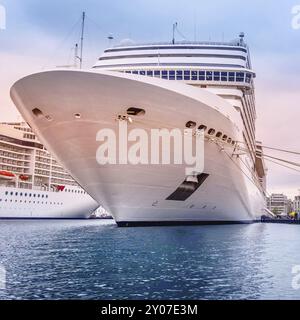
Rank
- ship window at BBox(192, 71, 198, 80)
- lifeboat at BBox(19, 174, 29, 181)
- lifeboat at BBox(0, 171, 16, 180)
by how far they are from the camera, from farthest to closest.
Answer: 1. lifeboat at BBox(19, 174, 29, 181)
2. lifeboat at BBox(0, 171, 16, 180)
3. ship window at BBox(192, 71, 198, 80)

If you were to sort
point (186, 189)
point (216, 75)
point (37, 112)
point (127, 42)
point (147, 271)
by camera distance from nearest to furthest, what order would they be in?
point (147, 271), point (37, 112), point (186, 189), point (216, 75), point (127, 42)

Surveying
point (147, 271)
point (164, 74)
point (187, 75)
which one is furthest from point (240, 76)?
point (147, 271)

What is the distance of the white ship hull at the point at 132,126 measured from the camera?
18891 millimetres

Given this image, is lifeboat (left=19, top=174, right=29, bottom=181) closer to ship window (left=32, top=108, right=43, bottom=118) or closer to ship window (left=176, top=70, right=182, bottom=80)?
ship window (left=176, top=70, right=182, bottom=80)

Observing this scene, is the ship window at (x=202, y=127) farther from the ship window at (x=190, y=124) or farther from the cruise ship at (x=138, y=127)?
the ship window at (x=190, y=124)

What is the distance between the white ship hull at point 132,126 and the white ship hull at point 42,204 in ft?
112

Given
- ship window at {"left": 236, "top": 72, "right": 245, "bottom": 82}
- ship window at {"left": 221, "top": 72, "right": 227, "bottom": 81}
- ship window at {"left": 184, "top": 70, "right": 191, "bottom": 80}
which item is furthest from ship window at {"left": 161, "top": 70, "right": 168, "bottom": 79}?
ship window at {"left": 236, "top": 72, "right": 245, "bottom": 82}

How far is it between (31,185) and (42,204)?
166 inches

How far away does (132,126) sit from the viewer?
65.2 feet

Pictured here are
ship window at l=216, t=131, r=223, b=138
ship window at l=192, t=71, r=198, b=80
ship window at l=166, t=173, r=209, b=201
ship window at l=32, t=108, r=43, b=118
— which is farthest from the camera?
ship window at l=192, t=71, r=198, b=80

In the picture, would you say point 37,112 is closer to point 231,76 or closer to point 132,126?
point 132,126

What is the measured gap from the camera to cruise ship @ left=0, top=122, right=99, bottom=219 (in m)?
55.4
